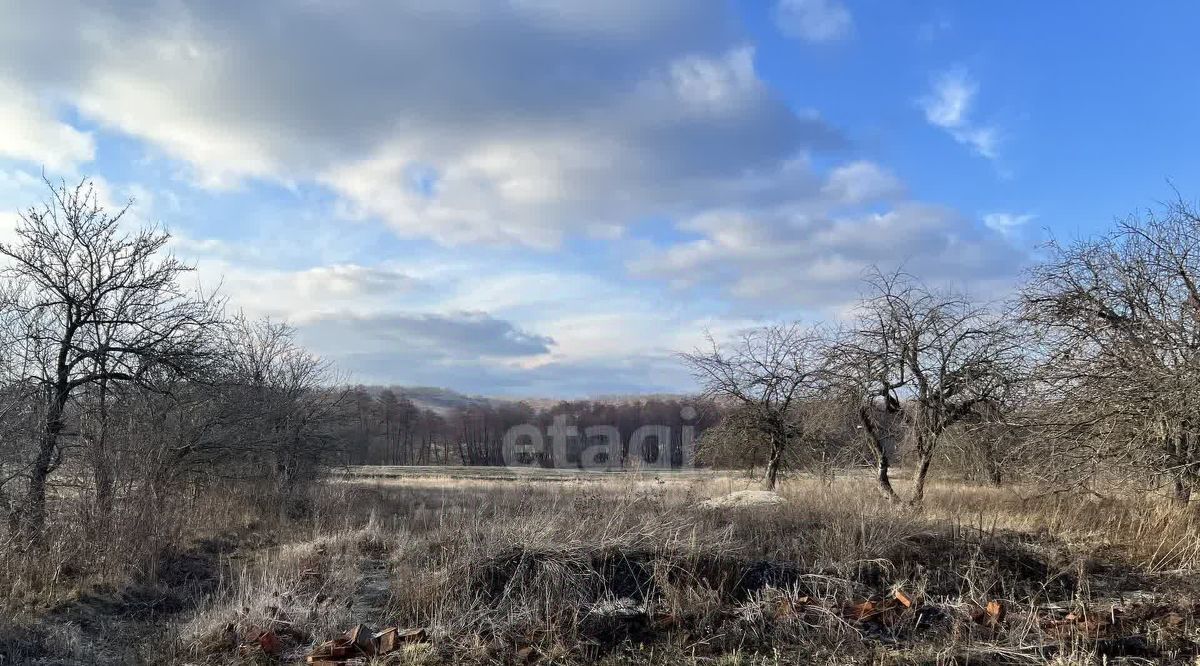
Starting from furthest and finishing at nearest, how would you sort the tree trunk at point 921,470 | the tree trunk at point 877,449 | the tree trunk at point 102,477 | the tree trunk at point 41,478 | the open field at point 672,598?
1. the tree trunk at point 877,449
2. the tree trunk at point 921,470
3. the tree trunk at point 102,477
4. the tree trunk at point 41,478
5. the open field at point 672,598

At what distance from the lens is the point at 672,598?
273 inches

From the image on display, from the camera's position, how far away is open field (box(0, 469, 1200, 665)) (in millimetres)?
6086

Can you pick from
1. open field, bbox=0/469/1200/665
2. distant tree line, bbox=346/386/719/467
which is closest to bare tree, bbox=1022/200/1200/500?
open field, bbox=0/469/1200/665

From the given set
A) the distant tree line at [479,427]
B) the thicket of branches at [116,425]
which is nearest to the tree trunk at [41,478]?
the thicket of branches at [116,425]

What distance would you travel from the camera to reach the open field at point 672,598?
6.09 metres

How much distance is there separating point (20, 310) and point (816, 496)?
594 inches

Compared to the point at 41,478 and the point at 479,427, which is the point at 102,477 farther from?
the point at 479,427

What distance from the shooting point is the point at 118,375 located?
13.1 meters

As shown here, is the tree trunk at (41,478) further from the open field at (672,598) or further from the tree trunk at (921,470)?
the tree trunk at (921,470)

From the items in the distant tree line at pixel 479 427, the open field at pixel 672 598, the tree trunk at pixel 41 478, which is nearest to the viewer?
the open field at pixel 672 598

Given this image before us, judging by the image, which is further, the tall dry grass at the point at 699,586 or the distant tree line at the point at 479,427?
the distant tree line at the point at 479,427

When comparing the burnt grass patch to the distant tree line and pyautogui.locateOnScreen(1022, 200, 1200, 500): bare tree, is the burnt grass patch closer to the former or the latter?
pyautogui.locateOnScreen(1022, 200, 1200, 500): bare tree

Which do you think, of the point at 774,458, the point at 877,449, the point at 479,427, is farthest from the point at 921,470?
the point at 479,427

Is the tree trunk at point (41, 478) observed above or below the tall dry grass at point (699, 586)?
above
